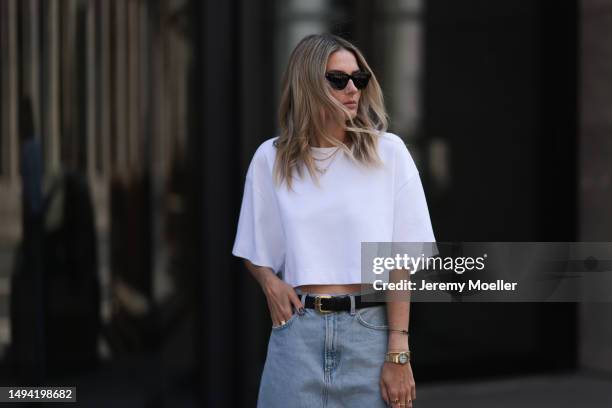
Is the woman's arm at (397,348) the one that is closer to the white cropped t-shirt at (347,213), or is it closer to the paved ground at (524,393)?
the white cropped t-shirt at (347,213)

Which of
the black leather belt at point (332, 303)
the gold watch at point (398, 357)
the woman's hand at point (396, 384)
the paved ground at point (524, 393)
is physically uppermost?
the black leather belt at point (332, 303)

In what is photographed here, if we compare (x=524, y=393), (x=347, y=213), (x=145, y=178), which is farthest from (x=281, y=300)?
(x=524, y=393)

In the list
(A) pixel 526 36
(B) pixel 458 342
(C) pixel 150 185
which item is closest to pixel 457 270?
(B) pixel 458 342

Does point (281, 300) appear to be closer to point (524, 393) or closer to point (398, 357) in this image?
point (398, 357)

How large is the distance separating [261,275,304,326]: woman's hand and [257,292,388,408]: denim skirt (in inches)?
1.8

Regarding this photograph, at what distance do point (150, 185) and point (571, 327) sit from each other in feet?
10.6

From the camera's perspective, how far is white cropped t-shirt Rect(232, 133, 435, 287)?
2.55 meters

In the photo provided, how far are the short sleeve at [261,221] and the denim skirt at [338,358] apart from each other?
0.25 m

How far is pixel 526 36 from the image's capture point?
632cm

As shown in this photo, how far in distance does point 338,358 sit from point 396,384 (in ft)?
0.59

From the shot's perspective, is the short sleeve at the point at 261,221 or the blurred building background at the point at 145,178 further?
the blurred building background at the point at 145,178

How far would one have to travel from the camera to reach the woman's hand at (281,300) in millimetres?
2598

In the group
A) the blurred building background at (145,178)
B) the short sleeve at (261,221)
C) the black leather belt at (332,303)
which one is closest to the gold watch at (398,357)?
the black leather belt at (332,303)

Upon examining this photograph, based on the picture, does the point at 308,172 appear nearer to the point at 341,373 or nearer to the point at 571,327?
the point at 341,373
